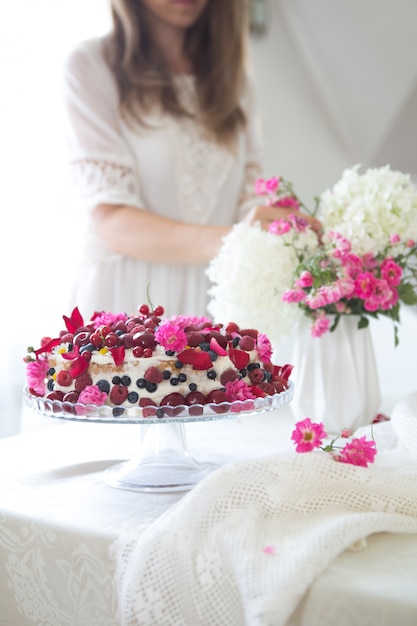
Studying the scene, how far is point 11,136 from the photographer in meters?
2.50

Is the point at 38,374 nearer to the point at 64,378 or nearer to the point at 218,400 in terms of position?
the point at 64,378

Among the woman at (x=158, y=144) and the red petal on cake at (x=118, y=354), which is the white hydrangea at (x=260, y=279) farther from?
the woman at (x=158, y=144)

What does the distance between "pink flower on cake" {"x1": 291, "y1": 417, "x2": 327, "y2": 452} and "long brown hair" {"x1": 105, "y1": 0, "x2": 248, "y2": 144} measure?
1.17m

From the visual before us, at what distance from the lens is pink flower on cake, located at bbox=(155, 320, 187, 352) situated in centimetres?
95

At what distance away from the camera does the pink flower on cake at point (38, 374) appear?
3.32ft

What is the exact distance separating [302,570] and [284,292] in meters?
0.60

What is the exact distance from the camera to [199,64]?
2.08m

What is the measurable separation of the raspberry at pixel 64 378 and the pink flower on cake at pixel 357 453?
1.11 feet

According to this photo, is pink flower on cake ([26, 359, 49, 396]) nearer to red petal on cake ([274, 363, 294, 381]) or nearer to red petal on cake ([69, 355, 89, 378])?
red petal on cake ([69, 355, 89, 378])

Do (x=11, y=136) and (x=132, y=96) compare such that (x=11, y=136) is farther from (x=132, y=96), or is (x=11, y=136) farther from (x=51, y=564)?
(x=51, y=564)

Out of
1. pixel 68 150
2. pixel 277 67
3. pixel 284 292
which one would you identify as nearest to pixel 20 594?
pixel 284 292

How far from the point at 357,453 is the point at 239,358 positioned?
0.19 metres

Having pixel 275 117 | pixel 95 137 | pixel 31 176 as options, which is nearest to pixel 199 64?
pixel 95 137

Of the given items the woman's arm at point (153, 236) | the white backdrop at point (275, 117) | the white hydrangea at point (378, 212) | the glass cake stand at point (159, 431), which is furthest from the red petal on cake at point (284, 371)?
the white backdrop at point (275, 117)
